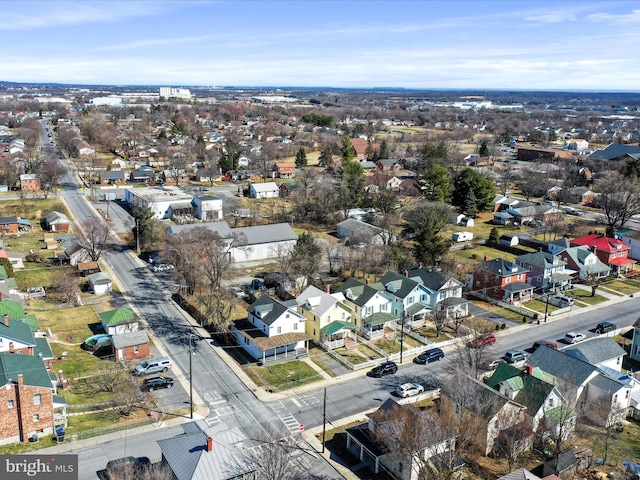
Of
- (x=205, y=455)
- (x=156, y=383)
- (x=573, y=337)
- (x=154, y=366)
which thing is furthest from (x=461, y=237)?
(x=205, y=455)

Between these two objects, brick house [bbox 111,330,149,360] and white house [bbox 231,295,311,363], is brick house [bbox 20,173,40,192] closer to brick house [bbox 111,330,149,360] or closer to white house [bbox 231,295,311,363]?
brick house [bbox 111,330,149,360]

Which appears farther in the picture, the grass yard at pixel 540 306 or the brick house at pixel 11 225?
the brick house at pixel 11 225

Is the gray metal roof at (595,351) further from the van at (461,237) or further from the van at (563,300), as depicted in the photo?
the van at (461,237)

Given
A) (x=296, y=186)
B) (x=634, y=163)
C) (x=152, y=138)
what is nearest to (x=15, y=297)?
(x=296, y=186)

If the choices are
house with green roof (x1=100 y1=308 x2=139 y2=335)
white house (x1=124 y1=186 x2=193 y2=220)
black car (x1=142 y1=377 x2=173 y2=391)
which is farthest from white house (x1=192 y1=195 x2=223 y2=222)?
black car (x1=142 y1=377 x2=173 y2=391)

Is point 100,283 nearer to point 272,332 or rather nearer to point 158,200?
point 272,332

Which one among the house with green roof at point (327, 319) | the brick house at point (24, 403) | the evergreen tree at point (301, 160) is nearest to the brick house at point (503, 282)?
the house with green roof at point (327, 319)

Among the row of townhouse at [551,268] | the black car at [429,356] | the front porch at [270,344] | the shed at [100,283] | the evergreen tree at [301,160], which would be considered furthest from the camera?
the evergreen tree at [301,160]
